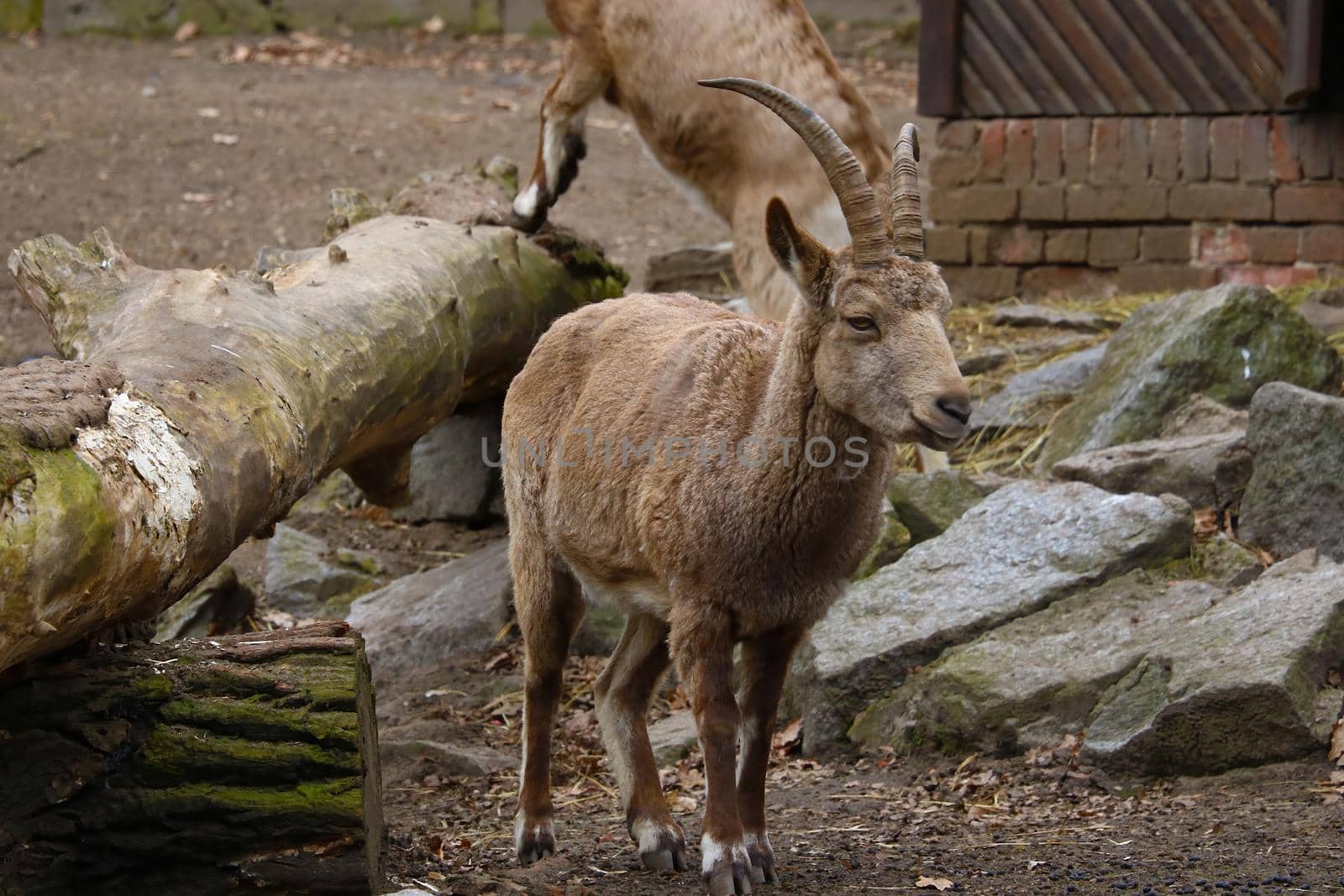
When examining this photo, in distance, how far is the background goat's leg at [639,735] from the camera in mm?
4723

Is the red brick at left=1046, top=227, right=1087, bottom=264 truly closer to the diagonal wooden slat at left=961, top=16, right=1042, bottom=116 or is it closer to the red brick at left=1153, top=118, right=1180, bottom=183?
the red brick at left=1153, top=118, right=1180, bottom=183

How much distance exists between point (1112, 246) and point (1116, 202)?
0.92 ft

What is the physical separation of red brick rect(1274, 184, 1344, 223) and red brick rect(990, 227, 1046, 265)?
4.74 ft

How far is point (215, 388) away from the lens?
14.6 ft

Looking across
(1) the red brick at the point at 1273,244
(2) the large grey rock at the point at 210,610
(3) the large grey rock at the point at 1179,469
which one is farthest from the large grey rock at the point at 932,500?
(1) the red brick at the point at 1273,244

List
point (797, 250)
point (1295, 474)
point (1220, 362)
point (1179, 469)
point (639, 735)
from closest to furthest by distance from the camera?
point (797, 250), point (639, 735), point (1295, 474), point (1179, 469), point (1220, 362)

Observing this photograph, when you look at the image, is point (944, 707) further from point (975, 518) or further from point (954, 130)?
point (954, 130)

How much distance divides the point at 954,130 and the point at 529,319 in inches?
160

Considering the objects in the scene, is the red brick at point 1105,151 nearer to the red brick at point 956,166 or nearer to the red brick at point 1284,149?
the red brick at point 956,166

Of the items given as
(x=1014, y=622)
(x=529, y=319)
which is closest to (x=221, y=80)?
(x=529, y=319)

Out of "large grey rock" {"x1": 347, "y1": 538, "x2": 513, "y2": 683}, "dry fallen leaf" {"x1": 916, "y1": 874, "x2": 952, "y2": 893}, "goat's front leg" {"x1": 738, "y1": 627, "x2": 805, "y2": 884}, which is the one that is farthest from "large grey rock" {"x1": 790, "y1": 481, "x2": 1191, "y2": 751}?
"large grey rock" {"x1": 347, "y1": 538, "x2": 513, "y2": 683}

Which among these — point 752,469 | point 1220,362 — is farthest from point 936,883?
point 1220,362

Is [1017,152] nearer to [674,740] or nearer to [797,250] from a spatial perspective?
[674,740]

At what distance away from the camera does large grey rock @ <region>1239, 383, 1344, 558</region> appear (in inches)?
231
